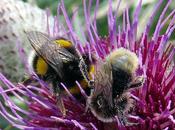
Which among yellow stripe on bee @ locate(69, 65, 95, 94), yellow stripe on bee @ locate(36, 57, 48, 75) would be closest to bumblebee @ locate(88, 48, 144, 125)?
yellow stripe on bee @ locate(69, 65, 95, 94)

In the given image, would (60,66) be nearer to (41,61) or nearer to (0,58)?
(41,61)

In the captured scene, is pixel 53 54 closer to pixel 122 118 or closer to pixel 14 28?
pixel 122 118

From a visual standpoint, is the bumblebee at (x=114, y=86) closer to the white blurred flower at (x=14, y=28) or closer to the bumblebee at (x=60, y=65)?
the bumblebee at (x=60, y=65)

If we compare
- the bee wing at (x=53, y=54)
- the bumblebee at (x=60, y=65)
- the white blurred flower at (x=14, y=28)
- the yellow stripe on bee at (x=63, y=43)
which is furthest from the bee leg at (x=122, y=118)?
the white blurred flower at (x=14, y=28)

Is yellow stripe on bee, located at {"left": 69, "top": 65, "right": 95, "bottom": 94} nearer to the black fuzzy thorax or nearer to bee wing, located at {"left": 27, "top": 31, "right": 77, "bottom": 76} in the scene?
bee wing, located at {"left": 27, "top": 31, "right": 77, "bottom": 76}

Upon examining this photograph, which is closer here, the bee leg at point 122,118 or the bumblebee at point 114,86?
the bumblebee at point 114,86

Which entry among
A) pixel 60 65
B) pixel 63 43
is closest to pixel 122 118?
pixel 60 65
